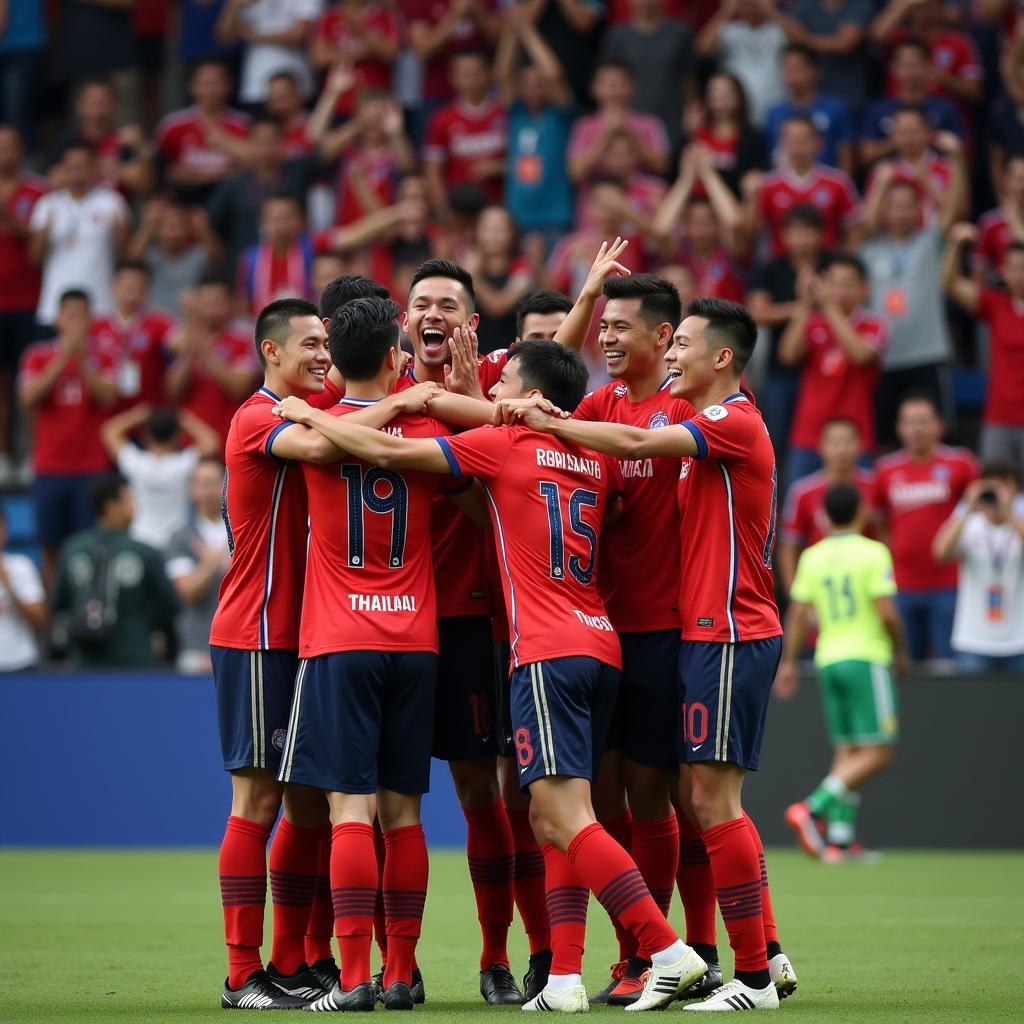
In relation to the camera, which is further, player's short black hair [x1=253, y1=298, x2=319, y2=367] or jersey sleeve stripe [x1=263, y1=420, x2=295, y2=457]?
player's short black hair [x1=253, y1=298, x2=319, y2=367]

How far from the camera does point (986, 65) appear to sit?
16.5m

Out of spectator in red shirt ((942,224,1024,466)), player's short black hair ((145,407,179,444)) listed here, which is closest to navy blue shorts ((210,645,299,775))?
player's short black hair ((145,407,179,444))

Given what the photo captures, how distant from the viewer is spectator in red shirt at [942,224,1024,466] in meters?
14.1

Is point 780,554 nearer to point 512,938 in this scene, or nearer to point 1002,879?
point 1002,879

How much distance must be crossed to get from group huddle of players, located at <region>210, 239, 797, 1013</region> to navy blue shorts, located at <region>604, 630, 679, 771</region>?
0.01 metres

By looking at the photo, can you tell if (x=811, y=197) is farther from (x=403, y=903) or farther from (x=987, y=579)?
(x=403, y=903)

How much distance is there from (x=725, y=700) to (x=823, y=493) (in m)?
7.36

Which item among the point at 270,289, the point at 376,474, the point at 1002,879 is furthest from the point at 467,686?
the point at 270,289

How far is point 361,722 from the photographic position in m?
6.36

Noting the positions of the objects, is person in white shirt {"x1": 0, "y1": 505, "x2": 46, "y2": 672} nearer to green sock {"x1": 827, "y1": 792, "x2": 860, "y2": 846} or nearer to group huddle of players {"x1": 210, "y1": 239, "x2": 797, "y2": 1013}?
green sock {"x1": 827, "y1": 792, "x2": 860, "y2": 846}

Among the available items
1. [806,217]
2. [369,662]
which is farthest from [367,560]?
[806,217]

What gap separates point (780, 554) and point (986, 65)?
5321mm

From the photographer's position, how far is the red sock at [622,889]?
239 inches

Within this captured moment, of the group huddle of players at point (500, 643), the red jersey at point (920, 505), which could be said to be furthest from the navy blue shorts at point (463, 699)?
the red jersey at point (920, 505)
